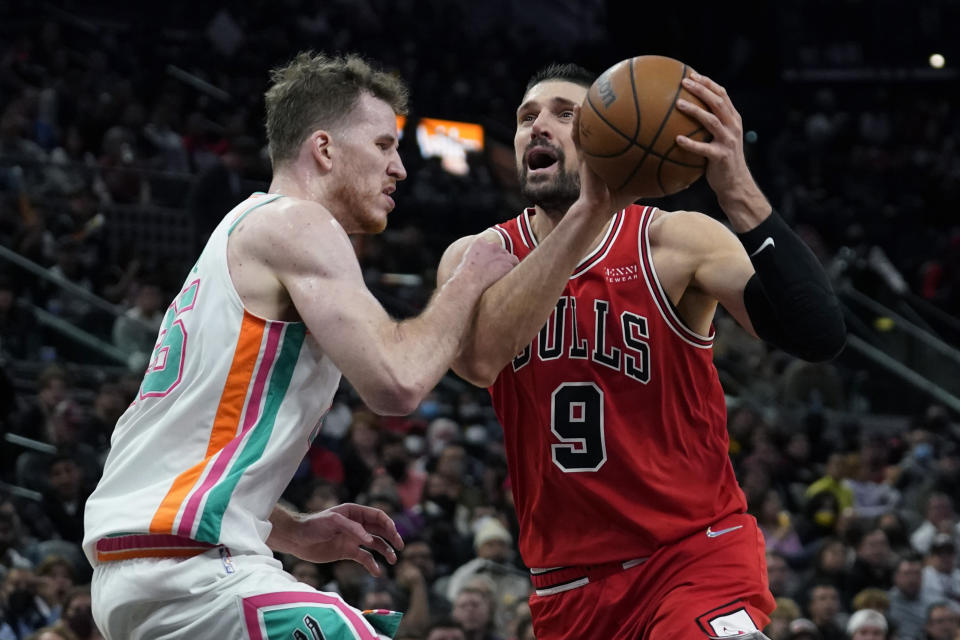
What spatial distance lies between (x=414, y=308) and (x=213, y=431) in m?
9.69

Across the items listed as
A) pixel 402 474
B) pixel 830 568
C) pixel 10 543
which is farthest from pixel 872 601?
pixel 10 543

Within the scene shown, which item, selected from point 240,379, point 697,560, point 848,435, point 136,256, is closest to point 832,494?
point 848,435

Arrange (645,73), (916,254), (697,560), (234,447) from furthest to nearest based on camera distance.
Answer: (916,254) → (697,560) → (645,73) → (234,447)

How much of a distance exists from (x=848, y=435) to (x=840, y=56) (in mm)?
11545

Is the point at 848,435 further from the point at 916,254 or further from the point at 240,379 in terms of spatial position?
the point at 240,379

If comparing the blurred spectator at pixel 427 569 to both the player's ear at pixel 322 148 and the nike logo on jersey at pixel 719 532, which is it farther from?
the player's ear at pixel 322 148

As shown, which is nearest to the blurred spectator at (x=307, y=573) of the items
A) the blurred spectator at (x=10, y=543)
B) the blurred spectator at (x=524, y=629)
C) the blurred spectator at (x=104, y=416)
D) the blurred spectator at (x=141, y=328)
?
the blurred spectator at (x=524, y=629)

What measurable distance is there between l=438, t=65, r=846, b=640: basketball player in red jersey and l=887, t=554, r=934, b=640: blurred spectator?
5981mm

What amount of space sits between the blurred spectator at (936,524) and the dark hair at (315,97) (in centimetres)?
835

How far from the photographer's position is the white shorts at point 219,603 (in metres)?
3.11

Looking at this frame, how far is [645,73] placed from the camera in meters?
3.72

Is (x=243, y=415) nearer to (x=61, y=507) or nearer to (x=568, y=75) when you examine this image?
(x=568, y=75)

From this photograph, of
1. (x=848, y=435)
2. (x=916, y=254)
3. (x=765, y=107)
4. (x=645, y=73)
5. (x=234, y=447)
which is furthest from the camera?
(x=765, y=107)

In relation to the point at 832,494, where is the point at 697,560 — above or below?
above
